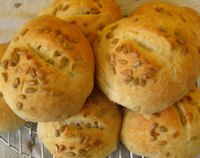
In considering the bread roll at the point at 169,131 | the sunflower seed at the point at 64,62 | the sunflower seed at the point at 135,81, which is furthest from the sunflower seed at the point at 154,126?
the sunflower seed at the point at 64,62

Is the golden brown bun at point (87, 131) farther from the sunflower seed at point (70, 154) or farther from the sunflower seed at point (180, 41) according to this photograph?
the sunflower seed at point (180, 41)

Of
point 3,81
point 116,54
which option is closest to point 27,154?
point 3,81

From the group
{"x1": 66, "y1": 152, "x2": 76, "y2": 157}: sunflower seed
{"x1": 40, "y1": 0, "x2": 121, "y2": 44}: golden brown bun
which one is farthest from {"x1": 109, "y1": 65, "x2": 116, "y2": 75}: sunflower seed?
{"x1": 66, "y1": 152, "x2": 76, "y2": 157}: sunflower seed

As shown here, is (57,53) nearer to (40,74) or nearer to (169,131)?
(40,74)

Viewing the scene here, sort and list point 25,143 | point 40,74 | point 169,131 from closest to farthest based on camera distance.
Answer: point 40,74 → point 169,131 → point 25,143

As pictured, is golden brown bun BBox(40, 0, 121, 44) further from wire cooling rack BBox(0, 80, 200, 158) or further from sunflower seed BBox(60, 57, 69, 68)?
wire cooling rack BBox(0, 80, 200, 158)

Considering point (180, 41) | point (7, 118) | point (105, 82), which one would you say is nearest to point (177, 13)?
point (180, 41)

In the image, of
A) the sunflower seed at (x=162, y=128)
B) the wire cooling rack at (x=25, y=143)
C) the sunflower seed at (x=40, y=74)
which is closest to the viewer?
the sunflower seed at (x=40, y=74)
